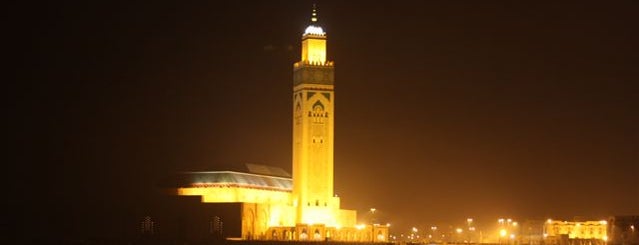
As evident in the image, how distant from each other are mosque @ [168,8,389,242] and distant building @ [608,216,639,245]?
19.3m

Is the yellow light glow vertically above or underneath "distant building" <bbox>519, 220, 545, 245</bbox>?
above

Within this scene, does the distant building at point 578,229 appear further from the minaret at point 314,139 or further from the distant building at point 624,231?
the minaret at point 314,139

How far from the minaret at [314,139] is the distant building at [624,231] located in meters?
23.3

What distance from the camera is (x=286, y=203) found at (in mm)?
95188

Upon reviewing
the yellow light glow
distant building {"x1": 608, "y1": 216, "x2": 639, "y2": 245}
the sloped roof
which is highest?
the yellow light glow

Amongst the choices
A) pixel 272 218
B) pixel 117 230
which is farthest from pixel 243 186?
pixel 117 230

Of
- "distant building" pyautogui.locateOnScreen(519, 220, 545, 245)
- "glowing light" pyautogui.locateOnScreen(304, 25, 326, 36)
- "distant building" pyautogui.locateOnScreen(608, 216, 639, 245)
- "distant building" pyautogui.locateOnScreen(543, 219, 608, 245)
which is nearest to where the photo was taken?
"glowing light" pyautogui.locateOnScreen(304, 25, 326, 36)

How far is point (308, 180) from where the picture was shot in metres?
93.7

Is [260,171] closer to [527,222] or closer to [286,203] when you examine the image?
[286,203]

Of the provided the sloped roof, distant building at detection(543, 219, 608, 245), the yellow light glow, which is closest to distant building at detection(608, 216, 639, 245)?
distant building at detection(543, 219, 608, 245)

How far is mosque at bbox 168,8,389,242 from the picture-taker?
9244cm

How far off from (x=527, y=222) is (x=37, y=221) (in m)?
49.7

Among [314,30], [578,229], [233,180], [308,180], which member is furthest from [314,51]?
[578,229]

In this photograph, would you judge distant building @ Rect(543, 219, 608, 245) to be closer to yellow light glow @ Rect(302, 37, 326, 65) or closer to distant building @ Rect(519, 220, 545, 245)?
distant building @ Rect(519, 220, 545, 245)
